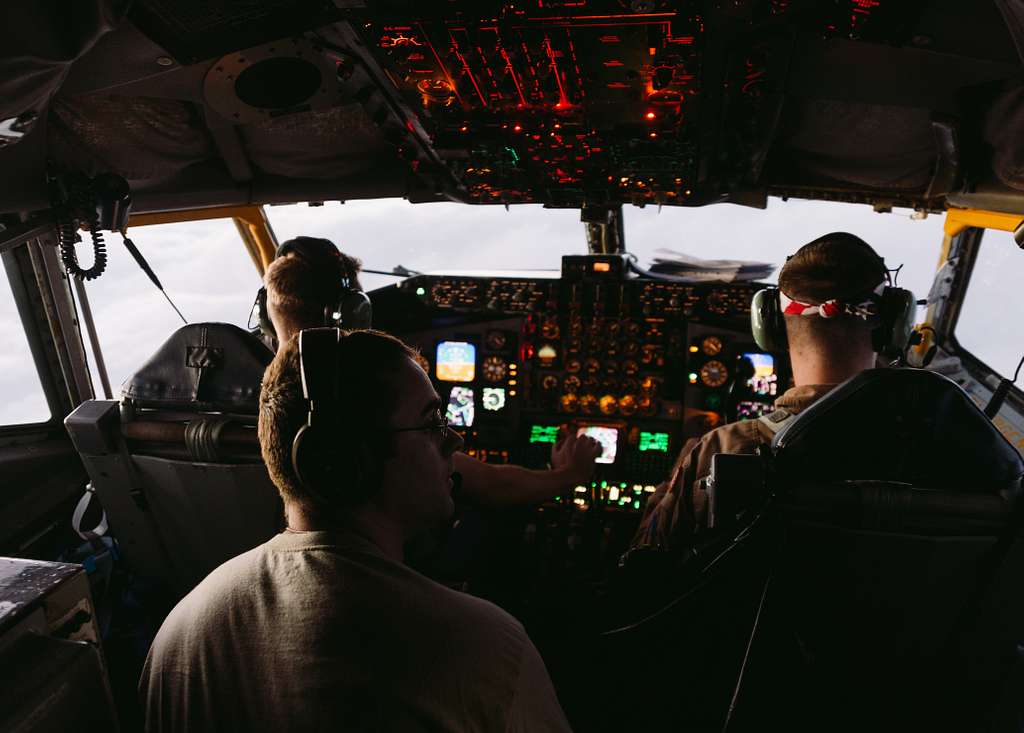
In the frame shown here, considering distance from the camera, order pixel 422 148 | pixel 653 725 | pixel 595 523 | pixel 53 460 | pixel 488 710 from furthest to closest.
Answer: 1. pixel 595 523
2. pixel 53 460
3. pixel 422 148
4. pixel 653 725
5. pixel 488 710

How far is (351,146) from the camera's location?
122 inches

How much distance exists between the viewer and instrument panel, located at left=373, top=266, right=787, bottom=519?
3.21m

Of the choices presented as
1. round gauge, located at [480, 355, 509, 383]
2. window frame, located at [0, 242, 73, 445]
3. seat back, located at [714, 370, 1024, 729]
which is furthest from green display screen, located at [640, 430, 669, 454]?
window frame, located at [0, 242, 73, 445]

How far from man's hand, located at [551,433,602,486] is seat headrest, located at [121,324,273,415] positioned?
91cm

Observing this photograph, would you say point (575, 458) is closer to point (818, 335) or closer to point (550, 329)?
point (818, 335)

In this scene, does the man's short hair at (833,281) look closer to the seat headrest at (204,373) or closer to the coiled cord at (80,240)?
the seat headrest at (204,373)

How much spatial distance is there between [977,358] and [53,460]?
4.84m

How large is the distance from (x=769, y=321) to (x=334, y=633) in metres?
1.74

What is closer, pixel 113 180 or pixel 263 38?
pixel 263 38

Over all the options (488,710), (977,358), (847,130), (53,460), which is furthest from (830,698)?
(53,460)

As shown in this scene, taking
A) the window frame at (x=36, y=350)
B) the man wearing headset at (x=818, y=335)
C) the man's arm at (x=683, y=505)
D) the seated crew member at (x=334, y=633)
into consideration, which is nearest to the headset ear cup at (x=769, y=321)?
the man wearing headset at (x=818, y=335)

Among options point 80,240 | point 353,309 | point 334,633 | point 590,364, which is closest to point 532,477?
point 353,309

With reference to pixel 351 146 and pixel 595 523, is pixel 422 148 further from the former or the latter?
pixel 595 523

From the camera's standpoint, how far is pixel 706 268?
368 centimetres
